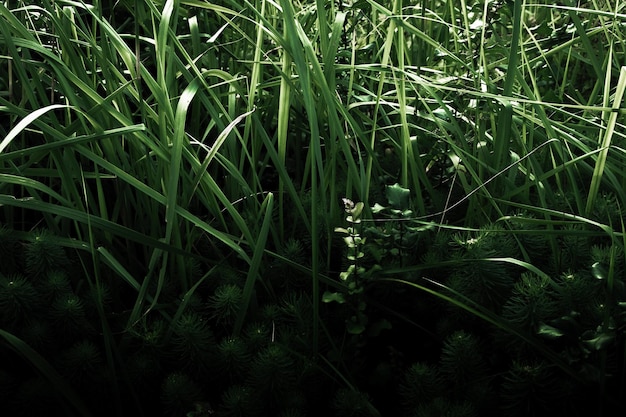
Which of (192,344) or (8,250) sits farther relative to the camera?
(8,250)

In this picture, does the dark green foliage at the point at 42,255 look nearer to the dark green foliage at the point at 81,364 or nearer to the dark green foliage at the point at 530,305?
the dark green foliage at the point at 81,364

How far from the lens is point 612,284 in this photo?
1.09m

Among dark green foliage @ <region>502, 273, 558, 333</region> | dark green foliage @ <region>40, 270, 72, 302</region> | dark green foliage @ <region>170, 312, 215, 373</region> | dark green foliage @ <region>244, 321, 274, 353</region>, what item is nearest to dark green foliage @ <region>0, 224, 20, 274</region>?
dark green foliage @ <region>40, 270, 72, 302</region>

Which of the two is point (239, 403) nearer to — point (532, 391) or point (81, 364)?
point (81, 364)

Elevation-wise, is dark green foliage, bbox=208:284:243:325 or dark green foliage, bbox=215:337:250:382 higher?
dark green foliage, bbox=208:284:243:325

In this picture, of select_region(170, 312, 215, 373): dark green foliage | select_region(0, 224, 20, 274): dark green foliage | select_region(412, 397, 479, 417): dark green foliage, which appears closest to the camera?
select_region(412, 397, 479, 417): dark green foliage

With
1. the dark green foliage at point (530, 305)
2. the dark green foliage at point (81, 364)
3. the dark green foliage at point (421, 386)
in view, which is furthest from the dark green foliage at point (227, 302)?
the dark green foliage at point (530, 305)

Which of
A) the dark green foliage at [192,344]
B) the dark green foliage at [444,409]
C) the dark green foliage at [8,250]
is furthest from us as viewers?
the dark green foliage at [8,250]

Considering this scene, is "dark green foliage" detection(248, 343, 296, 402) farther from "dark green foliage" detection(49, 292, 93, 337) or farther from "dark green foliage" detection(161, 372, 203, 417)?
"dark green foliage" detection(49, 292, 93, 337)

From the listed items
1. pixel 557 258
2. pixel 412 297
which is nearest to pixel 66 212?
pixel 412 297

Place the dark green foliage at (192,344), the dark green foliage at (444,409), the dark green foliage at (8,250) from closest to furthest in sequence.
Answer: the dark green foliage at (444,409) → the dark green foliage at (192,344) → the dark green foliage at (8,250)

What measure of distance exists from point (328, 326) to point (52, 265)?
1.69 ft

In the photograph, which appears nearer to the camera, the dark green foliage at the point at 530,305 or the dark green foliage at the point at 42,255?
the dark green foliage at the point at 530,305

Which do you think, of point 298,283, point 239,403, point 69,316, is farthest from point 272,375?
point 69,316
